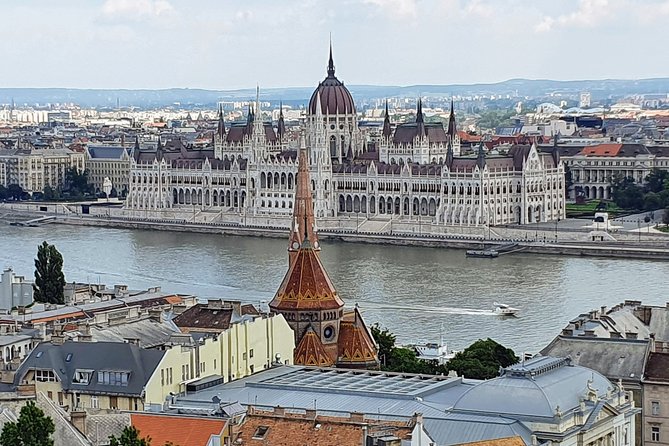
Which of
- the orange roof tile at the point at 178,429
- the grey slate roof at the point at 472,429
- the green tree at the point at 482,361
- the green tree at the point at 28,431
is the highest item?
the green tree at the point at 28,431

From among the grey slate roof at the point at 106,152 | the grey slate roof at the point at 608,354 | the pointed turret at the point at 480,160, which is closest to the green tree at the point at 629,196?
the pointed turret at the point at 480,160

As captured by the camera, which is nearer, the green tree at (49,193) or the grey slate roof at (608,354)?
the grey slate roof at (608,354)

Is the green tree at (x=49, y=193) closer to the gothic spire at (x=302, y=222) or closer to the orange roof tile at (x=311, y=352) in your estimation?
the gothic spire at (x=302, y=222)

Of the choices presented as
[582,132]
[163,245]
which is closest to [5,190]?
[163,245]

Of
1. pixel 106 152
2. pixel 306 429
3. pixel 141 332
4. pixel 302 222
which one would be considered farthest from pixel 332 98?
pixel 306 429

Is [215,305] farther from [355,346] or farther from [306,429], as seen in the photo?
[306,429]

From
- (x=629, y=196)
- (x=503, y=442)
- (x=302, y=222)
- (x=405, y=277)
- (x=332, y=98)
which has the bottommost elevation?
(x=405, y=277)

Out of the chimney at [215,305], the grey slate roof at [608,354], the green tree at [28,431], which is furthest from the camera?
the chimney at [215,305]

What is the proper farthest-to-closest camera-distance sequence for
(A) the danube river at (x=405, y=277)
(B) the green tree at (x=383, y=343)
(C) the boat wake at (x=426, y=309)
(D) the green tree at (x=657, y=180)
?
(D) the green tree at (x=657, y=180) < (C) the boat wake at (x=426, y=309) < (A) the danube river at (x=405, y=277) < (B) the green tree at (x=383, y=343)
